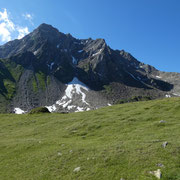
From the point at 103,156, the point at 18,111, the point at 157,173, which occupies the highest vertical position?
the point at 18,111

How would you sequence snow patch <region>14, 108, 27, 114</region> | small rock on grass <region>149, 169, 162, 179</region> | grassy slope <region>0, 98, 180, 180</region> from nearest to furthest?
small rock on grass <region>149, 169, 162, 179</region> < grassy slope <region>0, 98, 180, 180</region> < snow patch <region>14, 108, 27, 114</region>

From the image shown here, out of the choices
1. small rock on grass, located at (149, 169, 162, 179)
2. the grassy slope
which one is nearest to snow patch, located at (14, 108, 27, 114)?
the grassy slope

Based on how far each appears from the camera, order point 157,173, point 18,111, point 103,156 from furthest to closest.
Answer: point 18,111
point 103,156
point 157,173

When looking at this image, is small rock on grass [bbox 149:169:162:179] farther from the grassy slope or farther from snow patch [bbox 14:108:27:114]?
snow patch [bbox 14:108:27:114]

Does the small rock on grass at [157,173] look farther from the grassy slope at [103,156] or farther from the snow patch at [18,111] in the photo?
the snow patch at [18,111]

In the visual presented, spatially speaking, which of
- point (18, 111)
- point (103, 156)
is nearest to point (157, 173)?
point (103, 156)

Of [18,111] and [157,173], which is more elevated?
[18,111]

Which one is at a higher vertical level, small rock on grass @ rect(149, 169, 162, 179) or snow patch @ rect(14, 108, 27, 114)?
snow patch @ rect(14, 108, 27, 114)

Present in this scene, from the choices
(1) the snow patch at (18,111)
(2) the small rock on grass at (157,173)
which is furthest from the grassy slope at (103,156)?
(1) the snow patch at (18,111)

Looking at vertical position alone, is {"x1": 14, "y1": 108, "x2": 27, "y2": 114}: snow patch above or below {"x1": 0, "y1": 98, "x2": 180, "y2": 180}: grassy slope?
above

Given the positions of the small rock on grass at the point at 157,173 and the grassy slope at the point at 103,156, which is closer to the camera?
the small rock on grass at the point at 157,173

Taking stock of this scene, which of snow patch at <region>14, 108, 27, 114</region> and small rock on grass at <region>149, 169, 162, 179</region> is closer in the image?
small rock on grass at <region>149, 169, 162, 179</region>

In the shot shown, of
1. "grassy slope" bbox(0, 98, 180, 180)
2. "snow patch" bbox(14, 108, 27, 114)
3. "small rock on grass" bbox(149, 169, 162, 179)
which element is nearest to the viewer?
"small rock on grass" bbox(149, 169, 162, 179)

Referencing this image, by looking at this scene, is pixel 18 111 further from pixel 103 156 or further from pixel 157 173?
pixel 157 173
